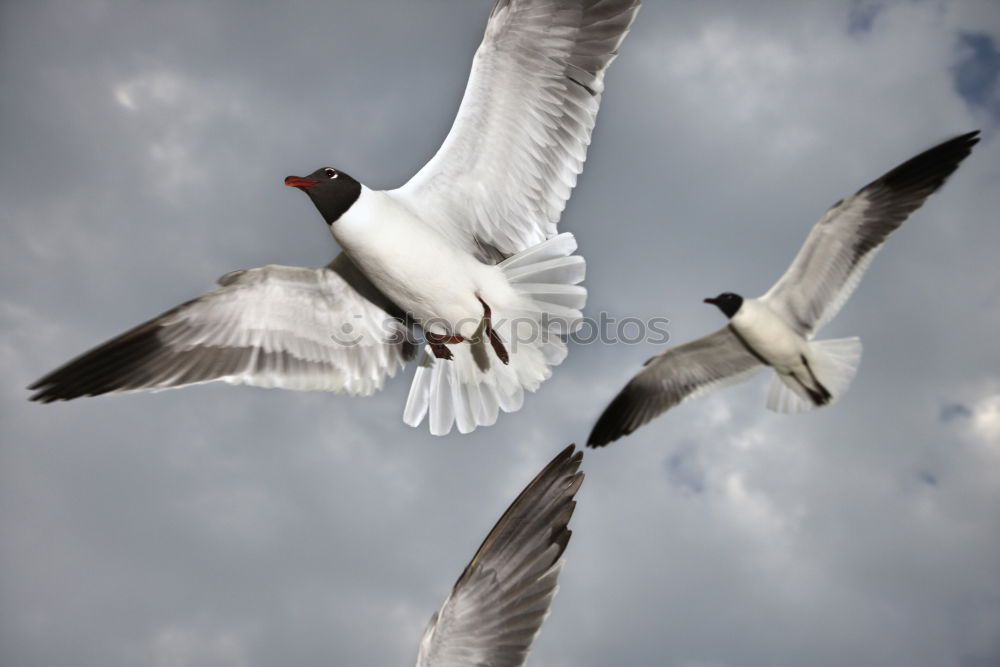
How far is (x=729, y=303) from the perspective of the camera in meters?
6.50

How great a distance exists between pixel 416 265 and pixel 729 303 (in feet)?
11.7

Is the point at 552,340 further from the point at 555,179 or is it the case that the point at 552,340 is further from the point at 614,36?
the point at 614,36

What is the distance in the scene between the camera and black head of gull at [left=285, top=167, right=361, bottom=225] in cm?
358

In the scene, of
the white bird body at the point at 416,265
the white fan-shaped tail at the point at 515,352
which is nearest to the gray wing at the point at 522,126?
the white bird body at the point at 416,265

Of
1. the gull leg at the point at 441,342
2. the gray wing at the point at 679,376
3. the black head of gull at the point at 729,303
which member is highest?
the black head of gull at the point at 729,303

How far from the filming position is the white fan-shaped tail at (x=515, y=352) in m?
3.66

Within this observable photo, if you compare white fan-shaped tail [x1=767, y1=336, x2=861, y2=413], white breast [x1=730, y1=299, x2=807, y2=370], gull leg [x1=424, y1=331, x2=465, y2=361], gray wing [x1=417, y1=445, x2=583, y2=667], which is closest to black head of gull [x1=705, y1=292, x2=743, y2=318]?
white breast [x1=730, y1=299, x2=807, y2=370]

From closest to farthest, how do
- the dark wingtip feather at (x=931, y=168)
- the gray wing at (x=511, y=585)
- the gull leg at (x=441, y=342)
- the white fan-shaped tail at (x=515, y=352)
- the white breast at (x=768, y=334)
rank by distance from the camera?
the gray wing at (x=511, y=585) < the white fan-shaped tail at (x=515, y=352) < the gull leg at (x=441, y=342) < the dark wingtip feather at (x=931, y=168) < the white breast at (x=768, y=334)

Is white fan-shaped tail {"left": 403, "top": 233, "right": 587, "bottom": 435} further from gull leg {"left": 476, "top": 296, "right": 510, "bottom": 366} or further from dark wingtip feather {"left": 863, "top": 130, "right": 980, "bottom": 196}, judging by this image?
dark wingtip feather {"left": 863, "top": 130, "right": 980, "bottom": 196}

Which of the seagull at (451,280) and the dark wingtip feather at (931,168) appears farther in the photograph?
the dark wingtip feather at (931,168)

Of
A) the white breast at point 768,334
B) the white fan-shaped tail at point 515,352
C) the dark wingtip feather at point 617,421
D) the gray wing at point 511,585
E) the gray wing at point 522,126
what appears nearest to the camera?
the gray wing at point 511,585

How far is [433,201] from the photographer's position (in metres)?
3.89

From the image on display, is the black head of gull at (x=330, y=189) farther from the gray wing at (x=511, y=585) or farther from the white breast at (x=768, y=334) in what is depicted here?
the white breast at (x=768, y=334)

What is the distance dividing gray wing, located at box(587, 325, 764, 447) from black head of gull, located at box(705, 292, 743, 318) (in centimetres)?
20
